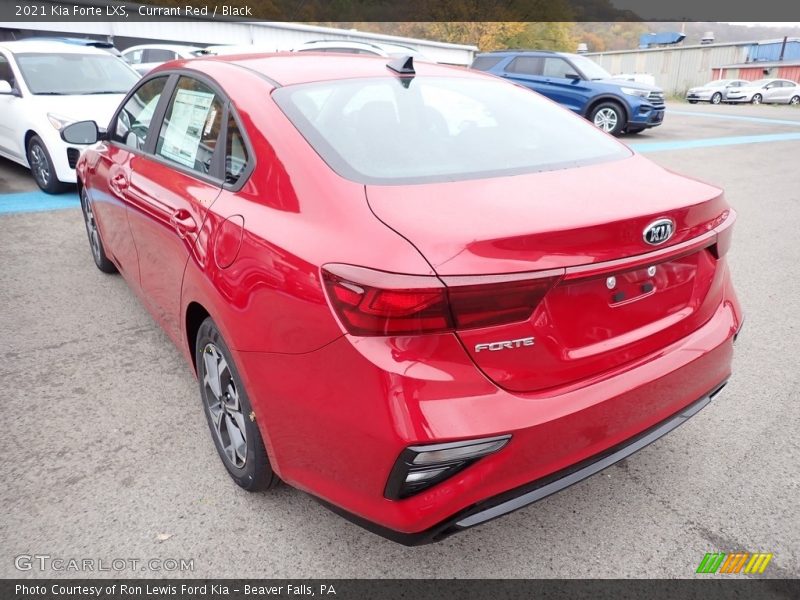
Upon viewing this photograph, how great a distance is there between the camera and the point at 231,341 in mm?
2131

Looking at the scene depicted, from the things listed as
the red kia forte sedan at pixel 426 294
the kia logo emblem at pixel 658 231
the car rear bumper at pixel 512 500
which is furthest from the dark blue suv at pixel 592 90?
the car rear bumper at pixel 512 500

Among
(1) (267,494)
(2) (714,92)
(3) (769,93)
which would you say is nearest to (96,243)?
(1) (267,494)

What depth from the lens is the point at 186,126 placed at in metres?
2.81

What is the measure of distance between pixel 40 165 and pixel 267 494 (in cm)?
632

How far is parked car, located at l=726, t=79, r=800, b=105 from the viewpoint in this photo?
32.8 meters

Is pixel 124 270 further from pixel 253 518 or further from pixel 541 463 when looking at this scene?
pixel 541 463

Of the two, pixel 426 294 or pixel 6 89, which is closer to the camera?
pixel 426 294

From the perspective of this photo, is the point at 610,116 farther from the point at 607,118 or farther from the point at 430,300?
the point at 430,300

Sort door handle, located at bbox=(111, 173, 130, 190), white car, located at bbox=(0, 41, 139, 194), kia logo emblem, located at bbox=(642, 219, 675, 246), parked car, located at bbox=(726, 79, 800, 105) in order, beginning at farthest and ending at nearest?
1. parked car, located at bbox=(726, 79, 800, 105)
2. white car, located at bbox=(0, 41, 139, 194)
3. door handle, located at bbox=(111, 173, 130, 190)
4. kia logo emblem, located at bbox=(642, 219, 675, 246)

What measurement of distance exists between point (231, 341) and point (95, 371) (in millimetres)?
1636

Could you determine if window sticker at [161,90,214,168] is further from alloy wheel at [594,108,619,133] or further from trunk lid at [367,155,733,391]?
alloy wheel at [594,108,619,133]

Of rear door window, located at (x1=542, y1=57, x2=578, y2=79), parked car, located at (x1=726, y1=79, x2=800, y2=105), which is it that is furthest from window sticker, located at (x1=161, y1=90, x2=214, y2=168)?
parked car, located at (x1=726, y1=79, x2=800, y2=105)

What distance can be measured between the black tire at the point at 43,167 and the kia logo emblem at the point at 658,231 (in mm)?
6850

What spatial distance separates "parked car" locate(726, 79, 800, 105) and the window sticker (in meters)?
36.9
